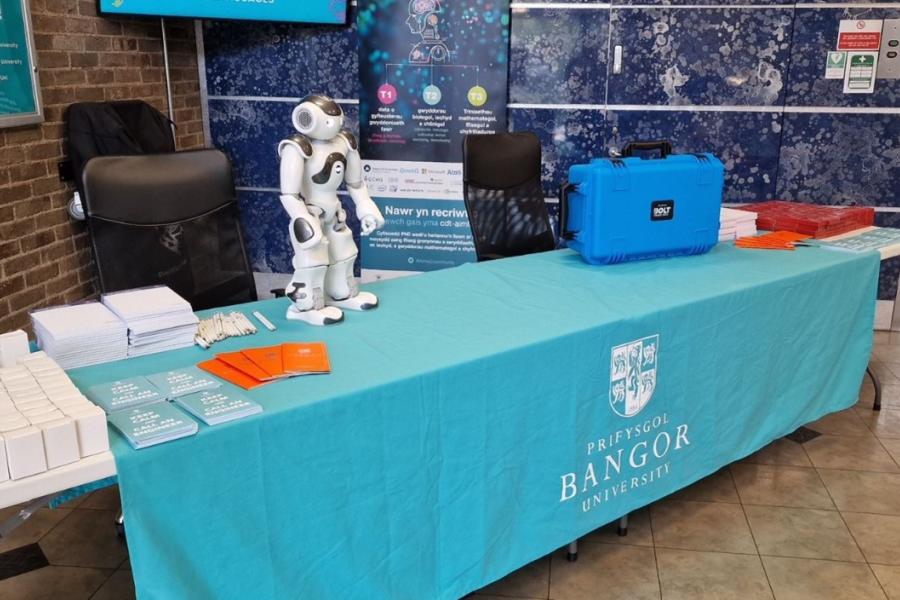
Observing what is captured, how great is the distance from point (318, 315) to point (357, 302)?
0.49 feet

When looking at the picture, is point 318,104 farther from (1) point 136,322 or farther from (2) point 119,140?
(2) point 119,140

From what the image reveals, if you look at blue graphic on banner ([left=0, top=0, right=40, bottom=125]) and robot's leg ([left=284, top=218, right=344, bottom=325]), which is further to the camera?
blue graphic on banner ([left=0, top=0, right=40, bottom=125])

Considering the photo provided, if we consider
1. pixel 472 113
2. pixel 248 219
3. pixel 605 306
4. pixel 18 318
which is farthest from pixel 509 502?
pixel 248 219

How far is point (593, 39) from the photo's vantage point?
416cm

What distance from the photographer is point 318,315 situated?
207cm

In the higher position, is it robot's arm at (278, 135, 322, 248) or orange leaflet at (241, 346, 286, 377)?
robot's arm at (278, 135, 322, 248)

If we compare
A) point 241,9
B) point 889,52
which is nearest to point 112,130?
point 241,9

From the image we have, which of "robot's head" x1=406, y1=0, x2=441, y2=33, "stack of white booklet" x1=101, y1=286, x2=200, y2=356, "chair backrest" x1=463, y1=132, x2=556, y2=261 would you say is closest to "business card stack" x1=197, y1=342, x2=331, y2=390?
"stack of white booklet" x1=101, y1=286, x2=200, y2=356

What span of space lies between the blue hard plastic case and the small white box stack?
161cm

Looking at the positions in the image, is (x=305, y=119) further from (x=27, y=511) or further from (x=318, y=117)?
(x=27, y=511)

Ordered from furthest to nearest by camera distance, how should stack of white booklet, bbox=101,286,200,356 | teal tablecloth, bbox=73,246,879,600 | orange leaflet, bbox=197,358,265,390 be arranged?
stack of white booklet, bbox=101,286,200,356 < orange leaflet, bbox=197,358,265,390 < teal tablecloth, bbox=73,246,879,600

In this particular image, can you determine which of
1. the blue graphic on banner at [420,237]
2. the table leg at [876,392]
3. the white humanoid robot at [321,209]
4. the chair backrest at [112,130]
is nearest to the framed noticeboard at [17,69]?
the chair backrest at [112,130]

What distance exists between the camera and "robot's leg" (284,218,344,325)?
2.03 m

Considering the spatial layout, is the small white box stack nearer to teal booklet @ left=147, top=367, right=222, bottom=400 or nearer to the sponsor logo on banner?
teal booklet @ left=147, top=367, right=222, bottom=400
